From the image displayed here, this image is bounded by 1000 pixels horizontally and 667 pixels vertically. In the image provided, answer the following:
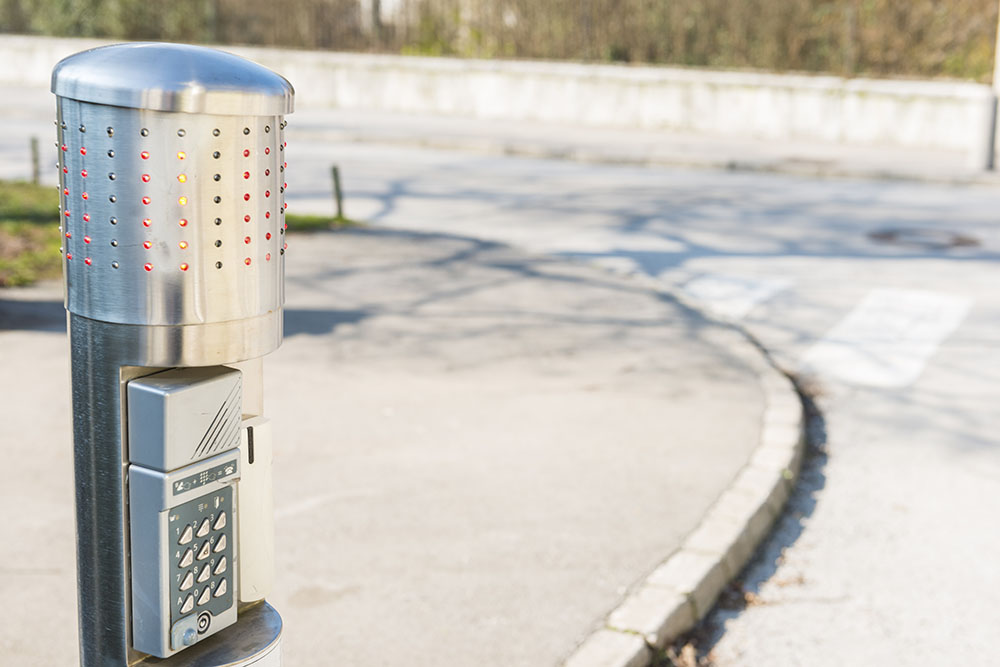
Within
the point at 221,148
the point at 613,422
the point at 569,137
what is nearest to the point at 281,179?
the point at 221,148

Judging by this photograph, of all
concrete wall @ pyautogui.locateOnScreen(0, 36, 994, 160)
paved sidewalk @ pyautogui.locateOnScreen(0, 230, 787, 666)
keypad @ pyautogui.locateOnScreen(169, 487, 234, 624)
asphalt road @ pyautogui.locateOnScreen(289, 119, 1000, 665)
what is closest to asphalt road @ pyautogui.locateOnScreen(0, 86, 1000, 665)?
asphalt road @ pyautogui.locateOnScreen(289, 119, 1000, 665)

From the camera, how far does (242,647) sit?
7.97 feet

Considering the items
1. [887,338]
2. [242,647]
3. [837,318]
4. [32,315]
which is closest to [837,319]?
[837,318]

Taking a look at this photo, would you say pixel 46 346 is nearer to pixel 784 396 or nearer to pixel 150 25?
pixel 784 396

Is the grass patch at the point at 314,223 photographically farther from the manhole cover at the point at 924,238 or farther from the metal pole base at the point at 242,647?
the metal pole base at the point at 242,647

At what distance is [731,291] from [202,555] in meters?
8.04

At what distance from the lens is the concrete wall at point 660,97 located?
19.4m

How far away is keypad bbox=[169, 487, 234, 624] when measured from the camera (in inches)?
91.4

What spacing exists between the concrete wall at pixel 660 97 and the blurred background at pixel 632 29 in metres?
1.16

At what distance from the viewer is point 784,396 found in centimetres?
690

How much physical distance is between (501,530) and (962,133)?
16266mm

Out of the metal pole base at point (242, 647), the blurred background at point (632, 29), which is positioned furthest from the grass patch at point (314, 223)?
the blurred background at point (632, 29)

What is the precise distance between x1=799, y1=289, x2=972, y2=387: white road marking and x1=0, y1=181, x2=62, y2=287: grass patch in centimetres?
A: 582

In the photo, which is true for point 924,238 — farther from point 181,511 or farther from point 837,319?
point 181,511
